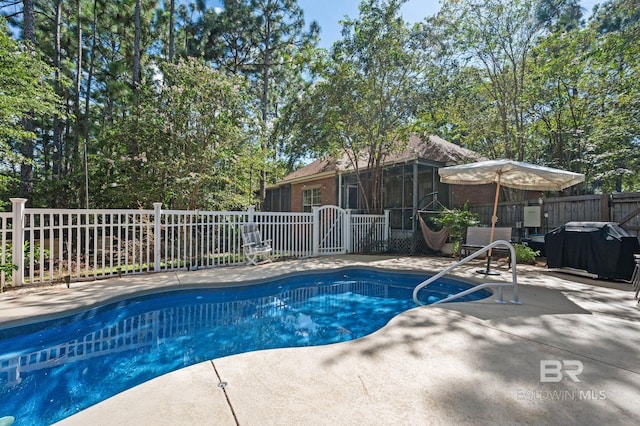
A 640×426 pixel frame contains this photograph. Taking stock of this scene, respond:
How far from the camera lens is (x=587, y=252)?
17.8ft

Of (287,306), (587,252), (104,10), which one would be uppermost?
(104,10)

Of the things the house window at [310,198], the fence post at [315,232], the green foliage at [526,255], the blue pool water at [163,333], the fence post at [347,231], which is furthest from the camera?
the house window at [310,198]

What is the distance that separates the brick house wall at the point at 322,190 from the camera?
1360 centimetres

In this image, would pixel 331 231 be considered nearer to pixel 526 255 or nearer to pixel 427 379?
pixel 526 255

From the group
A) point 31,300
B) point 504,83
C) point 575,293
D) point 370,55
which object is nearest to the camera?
point 31,300

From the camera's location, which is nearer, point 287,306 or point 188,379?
point 188,379

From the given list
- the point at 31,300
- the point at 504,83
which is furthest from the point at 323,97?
the point at 31,300

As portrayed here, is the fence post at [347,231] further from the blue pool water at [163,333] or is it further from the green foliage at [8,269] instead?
the green foliage at [8,269]

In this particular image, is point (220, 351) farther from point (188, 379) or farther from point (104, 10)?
point (104, 10)

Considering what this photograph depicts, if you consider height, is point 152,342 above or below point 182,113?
below

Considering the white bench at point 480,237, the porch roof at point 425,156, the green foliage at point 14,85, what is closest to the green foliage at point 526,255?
the white bench at point 480,237

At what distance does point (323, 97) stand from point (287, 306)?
6.93m

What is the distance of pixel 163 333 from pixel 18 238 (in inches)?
120

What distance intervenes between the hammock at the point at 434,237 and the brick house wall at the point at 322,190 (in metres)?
5.09
